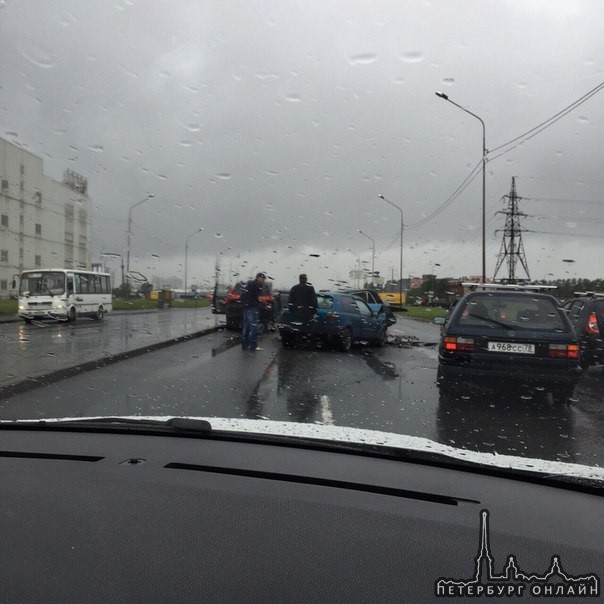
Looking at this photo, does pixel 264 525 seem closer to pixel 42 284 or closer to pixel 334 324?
pixel 334 324

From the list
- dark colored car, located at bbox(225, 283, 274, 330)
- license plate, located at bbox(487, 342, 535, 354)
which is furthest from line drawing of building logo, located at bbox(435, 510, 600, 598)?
dark colored car, located at bbox(225, 283, 274, 330)

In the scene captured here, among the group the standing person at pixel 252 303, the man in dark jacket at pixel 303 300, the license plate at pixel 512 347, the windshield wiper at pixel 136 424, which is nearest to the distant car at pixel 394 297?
the man in dark jacket at pixel 303 300

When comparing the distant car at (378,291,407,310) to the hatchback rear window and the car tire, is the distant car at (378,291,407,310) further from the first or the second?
the hatchback rear window

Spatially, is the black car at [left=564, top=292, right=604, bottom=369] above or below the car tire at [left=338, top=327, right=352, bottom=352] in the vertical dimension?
above

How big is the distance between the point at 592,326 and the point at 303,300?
579 cm

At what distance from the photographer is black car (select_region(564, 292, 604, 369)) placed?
979 centimetres

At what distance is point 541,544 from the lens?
1.69 meters

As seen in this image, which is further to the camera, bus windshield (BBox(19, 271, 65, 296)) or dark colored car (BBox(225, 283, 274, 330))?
bus windshield (BBox(19, 271, 65, 296))

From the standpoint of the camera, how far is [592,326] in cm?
991

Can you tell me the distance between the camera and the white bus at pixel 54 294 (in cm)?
2319

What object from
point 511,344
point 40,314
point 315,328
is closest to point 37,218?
point 40,314

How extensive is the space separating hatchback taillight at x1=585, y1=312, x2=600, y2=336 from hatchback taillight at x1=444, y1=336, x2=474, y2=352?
175 inches

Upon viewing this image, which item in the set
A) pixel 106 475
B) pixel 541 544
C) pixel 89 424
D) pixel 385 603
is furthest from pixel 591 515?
pixel 89 424

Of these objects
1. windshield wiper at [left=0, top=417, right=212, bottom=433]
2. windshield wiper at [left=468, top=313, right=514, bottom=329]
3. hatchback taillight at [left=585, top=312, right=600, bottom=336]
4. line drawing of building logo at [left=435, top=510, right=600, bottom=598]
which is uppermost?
windshield wiper at [left=468, top=313, right=514, bottom=329]
